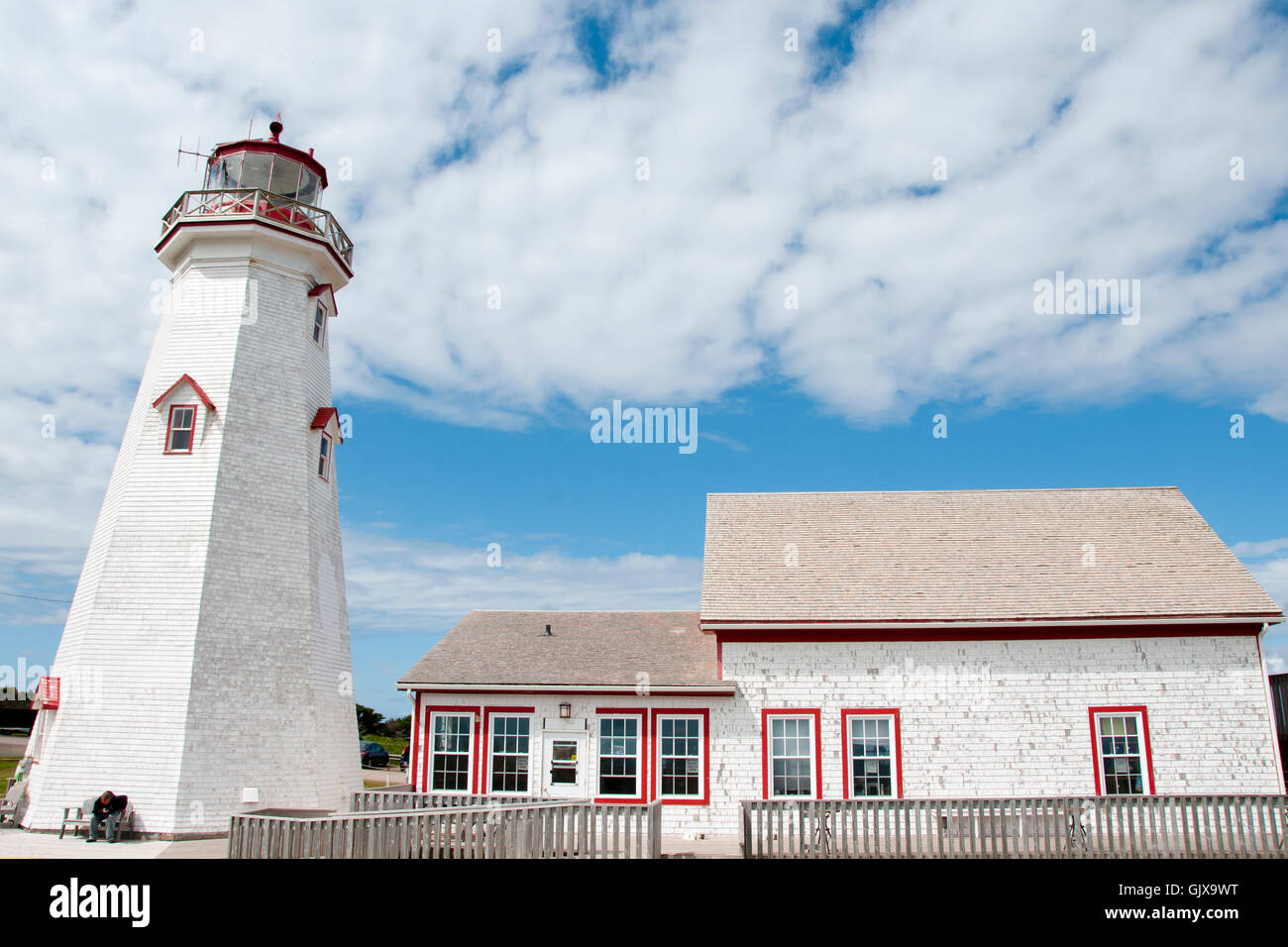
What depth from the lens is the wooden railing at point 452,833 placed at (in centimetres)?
1047

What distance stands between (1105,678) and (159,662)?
1713 centimetres

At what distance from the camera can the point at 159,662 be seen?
15.9 meters

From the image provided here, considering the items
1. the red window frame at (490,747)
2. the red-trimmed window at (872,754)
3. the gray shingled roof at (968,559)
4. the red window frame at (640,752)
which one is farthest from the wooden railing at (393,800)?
the red-trimmed window at (872,754)

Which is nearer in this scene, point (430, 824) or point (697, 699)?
point (430, 824)

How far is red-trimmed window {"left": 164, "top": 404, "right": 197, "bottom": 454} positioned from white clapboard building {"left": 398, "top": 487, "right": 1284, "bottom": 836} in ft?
21.5

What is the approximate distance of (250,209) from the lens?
18.4 metres

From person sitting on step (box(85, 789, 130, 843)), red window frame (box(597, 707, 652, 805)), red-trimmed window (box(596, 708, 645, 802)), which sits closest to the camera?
person sitting on step (box(85, 789, 130, 843))

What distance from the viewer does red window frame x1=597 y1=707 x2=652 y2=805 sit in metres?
15.4

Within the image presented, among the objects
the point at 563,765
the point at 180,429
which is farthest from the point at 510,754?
the point at 180,429

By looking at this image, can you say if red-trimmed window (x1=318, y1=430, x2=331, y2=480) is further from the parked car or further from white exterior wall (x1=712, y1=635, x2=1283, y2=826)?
the parked car

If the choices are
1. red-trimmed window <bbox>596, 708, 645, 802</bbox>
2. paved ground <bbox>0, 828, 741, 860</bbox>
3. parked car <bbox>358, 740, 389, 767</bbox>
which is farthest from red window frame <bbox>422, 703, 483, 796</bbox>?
parked car <bbox>358, 740, 389, 767</bbox>
